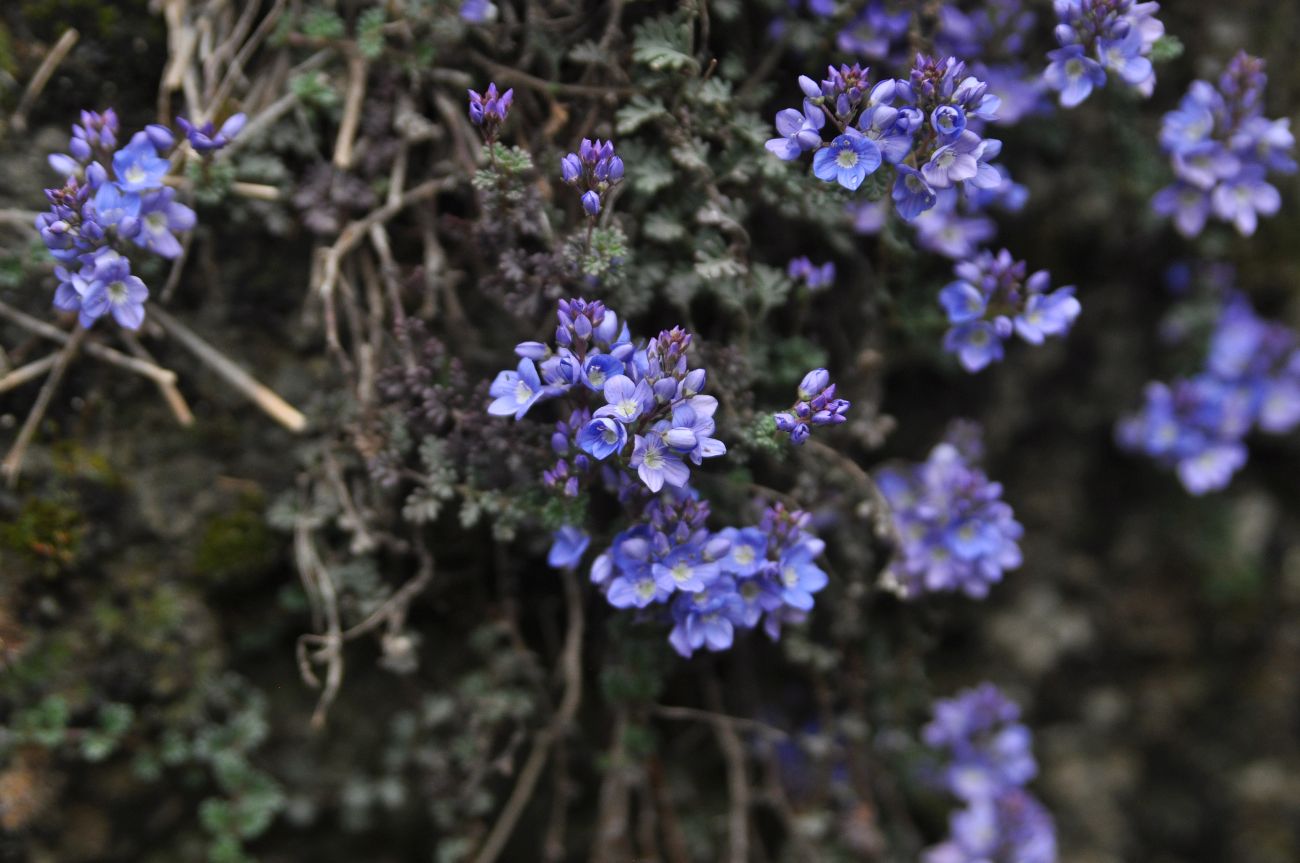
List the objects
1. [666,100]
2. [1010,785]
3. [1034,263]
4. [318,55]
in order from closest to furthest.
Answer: [666,100] → [318,55] → [1010,785] → [1034,263]

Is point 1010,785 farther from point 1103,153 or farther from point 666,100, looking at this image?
point 666,100

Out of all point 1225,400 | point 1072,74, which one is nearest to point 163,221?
point 1072,74

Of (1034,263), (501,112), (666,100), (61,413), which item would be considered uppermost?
(1034,263)

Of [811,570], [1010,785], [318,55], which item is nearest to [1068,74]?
[811,570]

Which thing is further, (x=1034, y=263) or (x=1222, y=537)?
(x=1222, y=537)

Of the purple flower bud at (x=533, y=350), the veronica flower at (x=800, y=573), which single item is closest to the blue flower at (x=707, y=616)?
the veronica flower at (x=800, y=573)

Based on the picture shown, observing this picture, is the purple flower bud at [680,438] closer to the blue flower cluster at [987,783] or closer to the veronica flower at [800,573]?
the veronica flower at [800,573]

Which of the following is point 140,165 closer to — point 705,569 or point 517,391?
point 517,391
